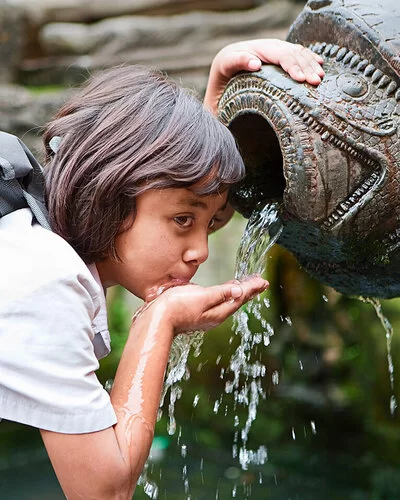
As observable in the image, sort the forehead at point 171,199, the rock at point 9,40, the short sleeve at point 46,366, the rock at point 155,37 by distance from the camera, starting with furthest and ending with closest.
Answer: the rock at point 155,37 < the rock at point 9,40 < the forehead at point 171,199 < the short sleeve at point 46,366

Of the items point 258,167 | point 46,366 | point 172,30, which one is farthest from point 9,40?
point 46,366

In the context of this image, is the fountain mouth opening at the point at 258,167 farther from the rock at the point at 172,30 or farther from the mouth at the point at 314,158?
the rock at the point at 172,30

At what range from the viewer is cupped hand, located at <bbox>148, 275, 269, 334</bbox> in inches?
69.2

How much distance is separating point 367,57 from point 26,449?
147 inches

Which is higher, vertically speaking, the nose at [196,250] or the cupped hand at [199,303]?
the nose at [196,250]

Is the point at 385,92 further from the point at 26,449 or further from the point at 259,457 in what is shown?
the point at 26,449

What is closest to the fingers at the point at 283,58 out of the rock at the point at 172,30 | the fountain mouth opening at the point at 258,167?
the fountain mouth opening at the point at 258,167

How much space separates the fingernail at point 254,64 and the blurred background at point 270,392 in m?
1.90

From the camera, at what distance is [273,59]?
2000 millimetres

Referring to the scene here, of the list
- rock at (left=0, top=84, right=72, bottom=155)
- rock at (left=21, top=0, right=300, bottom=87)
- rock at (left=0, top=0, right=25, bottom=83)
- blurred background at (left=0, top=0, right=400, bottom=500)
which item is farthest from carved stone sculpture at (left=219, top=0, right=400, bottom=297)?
rock at (left=21, top=0, right=300, bottom=87)

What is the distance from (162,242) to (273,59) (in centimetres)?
56

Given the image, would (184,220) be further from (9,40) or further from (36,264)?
(9,40)

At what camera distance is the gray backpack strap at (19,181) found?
1.67 m

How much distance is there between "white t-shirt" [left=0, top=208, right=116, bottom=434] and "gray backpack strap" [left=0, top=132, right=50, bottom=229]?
0.15m
